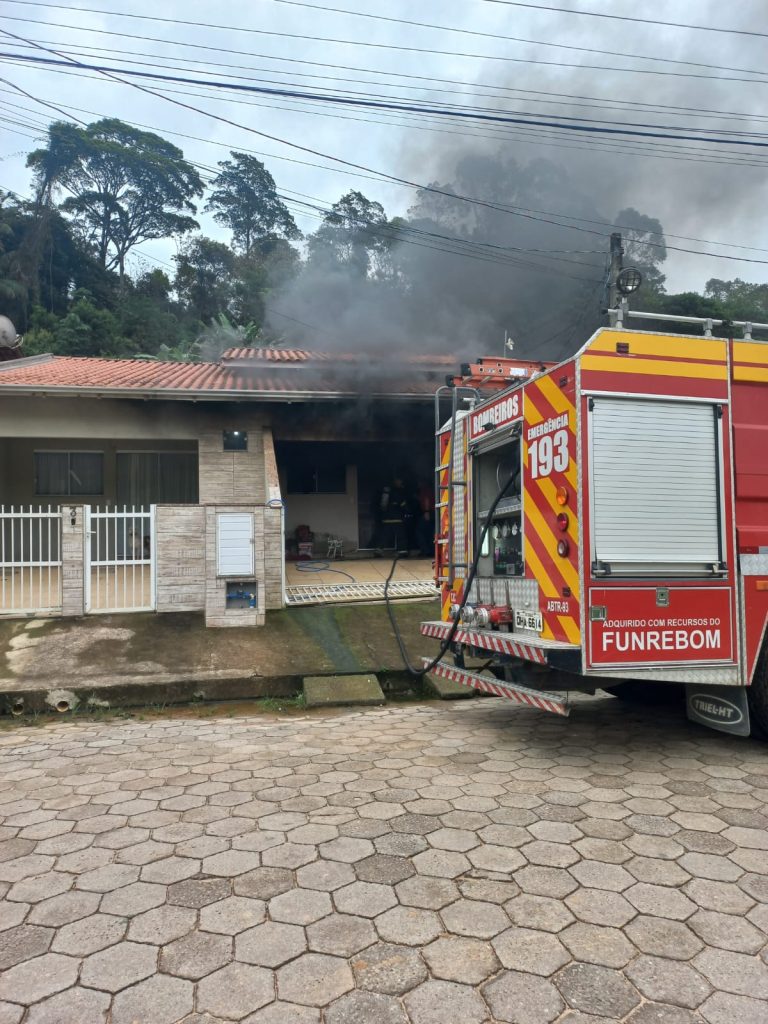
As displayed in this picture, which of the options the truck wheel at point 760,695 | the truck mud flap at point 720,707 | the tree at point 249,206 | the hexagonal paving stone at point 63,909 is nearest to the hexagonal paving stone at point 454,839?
the hexagonal paving stone at point 63,909

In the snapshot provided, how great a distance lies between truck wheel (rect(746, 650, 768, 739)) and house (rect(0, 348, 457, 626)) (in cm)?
472

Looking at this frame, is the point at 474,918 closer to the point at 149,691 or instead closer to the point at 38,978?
the point at 38,978

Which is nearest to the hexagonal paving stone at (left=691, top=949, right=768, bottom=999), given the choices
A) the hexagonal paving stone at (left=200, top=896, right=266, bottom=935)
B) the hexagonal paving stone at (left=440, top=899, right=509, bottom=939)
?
the hexagonal paving stone at (left=440, top=899, right=509, bottom=939)

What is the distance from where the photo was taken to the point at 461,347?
12.4 m

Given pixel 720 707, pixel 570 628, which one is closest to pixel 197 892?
pixel 570 628

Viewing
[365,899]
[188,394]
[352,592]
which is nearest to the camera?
[365,899]

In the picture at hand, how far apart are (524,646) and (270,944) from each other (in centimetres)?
230

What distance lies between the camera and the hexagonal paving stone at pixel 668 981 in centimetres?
190

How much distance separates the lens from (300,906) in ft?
7.91

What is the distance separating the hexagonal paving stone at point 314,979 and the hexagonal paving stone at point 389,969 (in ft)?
0.15

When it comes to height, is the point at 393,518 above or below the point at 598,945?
above

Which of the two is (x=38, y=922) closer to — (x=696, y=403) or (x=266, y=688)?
(x=266, y=688)

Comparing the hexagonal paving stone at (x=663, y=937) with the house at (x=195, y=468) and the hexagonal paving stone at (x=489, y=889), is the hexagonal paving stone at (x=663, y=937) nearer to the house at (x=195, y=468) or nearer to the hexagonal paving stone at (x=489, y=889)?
the hexagonal paving stone at (x=489, y=889)

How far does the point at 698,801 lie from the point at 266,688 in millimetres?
3762
